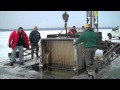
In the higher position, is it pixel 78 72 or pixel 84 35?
pixel 84 35

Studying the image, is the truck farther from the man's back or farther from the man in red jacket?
the man in red jacket

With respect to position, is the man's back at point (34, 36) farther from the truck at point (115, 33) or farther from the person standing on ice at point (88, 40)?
the truck at point (115, 33)

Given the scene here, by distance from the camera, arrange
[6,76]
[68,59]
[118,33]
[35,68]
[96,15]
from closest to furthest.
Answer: [6,76] → [68,59] → [35,68] → [96,15] → [118,33]

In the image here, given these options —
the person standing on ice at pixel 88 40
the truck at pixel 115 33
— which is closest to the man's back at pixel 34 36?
the person standing on ice at pixel 88 40

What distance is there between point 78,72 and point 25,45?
3023 mm

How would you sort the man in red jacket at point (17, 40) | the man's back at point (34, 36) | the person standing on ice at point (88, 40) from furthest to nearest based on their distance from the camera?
the man's back at point (34, 36)
the man in red jacket at point (17, 40)
the person standing on ice at point (88, 40)

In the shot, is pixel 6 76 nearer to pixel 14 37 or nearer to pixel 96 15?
pixel 14 37

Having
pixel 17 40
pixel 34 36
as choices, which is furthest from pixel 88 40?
pixel 34 36

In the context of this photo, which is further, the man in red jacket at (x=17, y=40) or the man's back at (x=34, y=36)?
the man's back at (x=34, y=36)

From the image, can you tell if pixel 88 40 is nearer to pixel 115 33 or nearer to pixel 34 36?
pixel 34 36

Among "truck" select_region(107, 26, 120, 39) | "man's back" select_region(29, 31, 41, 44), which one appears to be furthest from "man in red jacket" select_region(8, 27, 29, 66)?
"truck" select_region(107, 26, 120, 39)

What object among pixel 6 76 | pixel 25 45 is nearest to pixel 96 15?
pixel 25 45

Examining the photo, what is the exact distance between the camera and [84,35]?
322 inches
